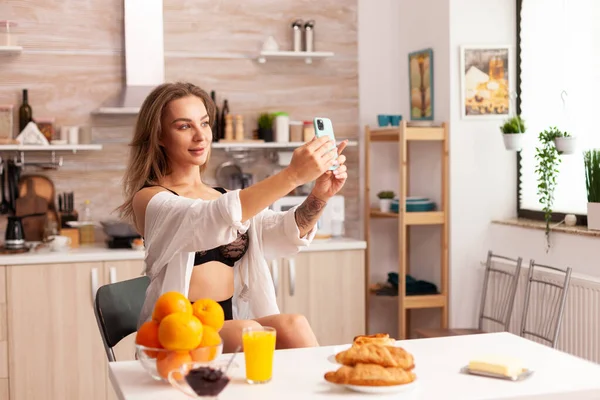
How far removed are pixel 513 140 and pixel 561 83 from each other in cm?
38

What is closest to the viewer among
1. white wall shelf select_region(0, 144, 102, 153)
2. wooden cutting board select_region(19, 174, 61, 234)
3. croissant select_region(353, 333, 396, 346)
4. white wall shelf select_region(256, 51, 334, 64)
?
croissant select_region(353, 333, 396, 346)

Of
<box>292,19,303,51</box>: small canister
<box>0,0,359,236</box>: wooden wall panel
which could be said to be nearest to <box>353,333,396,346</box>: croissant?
<box>0,0,359,236</box>: wooden wall panel

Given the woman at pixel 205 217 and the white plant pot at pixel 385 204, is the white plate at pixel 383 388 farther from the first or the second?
the white plant pot at pixel 385 204

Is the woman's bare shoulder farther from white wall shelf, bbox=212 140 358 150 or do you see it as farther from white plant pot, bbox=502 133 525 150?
white plant pot, bbox=502 133 525 150

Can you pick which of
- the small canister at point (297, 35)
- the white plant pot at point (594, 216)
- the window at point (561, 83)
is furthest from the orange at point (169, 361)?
the small canister at point (297, 35)

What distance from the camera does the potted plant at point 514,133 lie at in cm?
418

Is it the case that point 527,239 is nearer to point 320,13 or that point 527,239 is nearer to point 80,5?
point 320,13

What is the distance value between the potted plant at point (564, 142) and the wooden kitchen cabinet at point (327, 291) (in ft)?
4.11

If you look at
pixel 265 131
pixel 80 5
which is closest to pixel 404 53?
pixel 265 131

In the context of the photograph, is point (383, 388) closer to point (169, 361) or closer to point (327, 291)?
point (169, 361)

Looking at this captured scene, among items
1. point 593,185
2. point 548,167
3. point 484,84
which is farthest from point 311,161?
point 484,84

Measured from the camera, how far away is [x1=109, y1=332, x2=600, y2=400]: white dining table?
1662 millimetres

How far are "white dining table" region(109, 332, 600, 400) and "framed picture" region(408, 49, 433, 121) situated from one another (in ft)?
9.01

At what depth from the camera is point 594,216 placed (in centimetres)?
361
